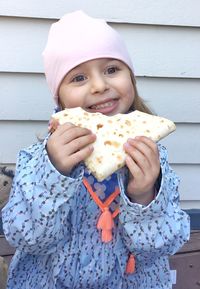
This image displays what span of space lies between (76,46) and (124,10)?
0.70 m

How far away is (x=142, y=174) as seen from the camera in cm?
179

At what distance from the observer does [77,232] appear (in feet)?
6.59

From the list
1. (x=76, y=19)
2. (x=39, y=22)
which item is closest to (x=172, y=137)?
(x=39, y=22)

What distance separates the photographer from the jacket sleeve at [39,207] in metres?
1.81

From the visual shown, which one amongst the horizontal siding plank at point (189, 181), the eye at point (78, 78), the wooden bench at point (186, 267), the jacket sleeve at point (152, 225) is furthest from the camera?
the horizontal siding plank at point (189, 181)

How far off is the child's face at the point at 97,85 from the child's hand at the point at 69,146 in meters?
0.15

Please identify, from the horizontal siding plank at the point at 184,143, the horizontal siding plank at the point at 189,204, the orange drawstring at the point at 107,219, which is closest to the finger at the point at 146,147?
the orange drawstring at the point at 107,219

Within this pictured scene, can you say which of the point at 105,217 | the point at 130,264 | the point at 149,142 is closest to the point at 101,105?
the point at 149,142

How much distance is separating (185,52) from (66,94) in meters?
0.88

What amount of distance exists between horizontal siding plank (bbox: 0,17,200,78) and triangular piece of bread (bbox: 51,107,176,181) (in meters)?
0.73

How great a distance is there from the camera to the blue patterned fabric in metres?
1.84

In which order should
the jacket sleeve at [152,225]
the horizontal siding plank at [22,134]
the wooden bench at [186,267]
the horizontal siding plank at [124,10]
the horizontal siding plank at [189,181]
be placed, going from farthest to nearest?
the horizontal siding plank at [189,181], the wooden bench at [186,267], the horizontal siding plank at [22,134], the horizontal siding plank at [124,10], the jacket sleeve at [152,225]

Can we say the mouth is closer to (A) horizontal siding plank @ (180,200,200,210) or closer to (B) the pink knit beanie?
(B) the pink knit beanie

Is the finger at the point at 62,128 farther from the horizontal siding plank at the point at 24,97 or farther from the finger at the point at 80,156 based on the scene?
the horizontal siding plank at the point at 24,97
